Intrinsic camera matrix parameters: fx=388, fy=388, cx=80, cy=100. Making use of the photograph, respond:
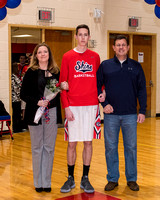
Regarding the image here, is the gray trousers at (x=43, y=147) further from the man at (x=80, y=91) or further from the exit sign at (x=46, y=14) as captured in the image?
the exit sign at (x=46, y=14)

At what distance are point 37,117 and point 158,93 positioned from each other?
7.76m

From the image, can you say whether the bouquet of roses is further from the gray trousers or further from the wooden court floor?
the wooden court floor

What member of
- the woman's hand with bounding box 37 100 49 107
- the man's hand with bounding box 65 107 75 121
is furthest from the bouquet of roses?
the man's hand with bounding box 65 107 75 121

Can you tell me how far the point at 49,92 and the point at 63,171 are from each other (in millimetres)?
1491

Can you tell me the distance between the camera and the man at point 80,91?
4090mm

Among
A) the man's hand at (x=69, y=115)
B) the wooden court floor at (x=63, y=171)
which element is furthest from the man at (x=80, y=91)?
the wooden court floor at (x=63, y=171)

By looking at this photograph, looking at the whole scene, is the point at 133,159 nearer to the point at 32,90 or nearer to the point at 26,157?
the point at 32,90

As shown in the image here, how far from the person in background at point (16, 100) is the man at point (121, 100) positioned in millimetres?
4461

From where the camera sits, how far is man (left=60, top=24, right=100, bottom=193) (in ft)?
13.4

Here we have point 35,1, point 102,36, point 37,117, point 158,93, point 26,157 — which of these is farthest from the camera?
point 158,93

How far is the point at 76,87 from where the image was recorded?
4098 mm

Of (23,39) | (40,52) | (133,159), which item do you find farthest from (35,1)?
(133,159)

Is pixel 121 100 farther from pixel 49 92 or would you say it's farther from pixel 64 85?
pixel 49 92

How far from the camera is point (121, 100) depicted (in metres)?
4.22
